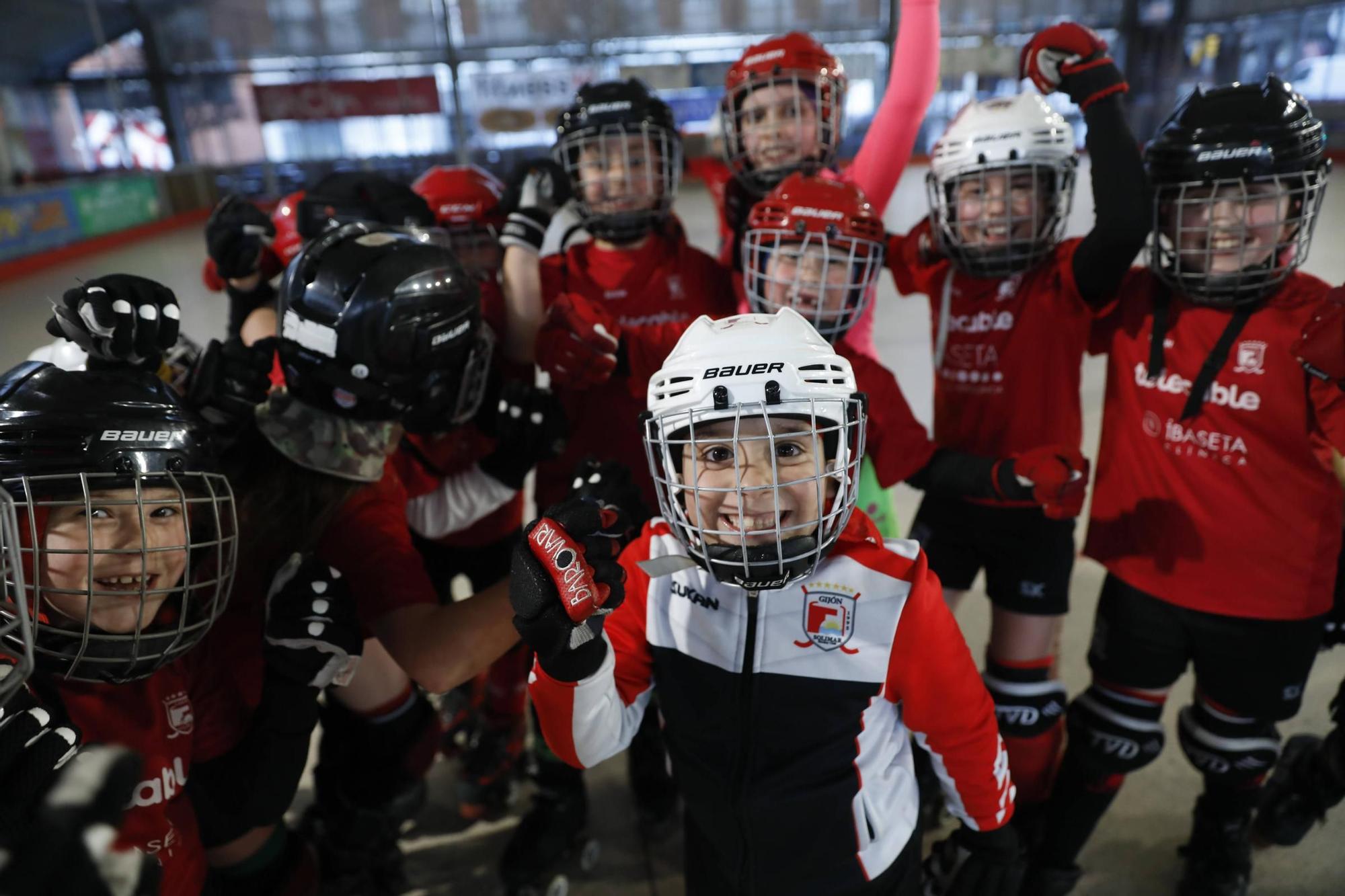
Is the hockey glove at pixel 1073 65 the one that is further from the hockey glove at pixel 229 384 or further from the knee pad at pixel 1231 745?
the hockey glove at pixel 229 384

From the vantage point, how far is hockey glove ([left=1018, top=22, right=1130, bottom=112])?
1599 mm

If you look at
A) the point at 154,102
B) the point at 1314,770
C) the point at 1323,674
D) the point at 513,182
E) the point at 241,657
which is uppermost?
the point at 154,102

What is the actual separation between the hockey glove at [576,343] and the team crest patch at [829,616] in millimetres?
676

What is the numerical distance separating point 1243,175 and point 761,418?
3.56 feet

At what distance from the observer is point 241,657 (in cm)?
127

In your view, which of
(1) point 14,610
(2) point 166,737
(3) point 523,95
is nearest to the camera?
(1) point 14,610

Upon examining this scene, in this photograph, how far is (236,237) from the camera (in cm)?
195

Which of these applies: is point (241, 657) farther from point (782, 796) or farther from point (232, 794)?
point (782, 796)

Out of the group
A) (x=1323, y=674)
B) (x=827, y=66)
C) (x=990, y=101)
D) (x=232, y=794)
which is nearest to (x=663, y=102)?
(x=827, y=66)

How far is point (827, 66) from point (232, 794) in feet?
6.56

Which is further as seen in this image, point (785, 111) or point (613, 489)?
point (785, 111)

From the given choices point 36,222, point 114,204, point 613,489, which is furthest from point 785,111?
point 114,204

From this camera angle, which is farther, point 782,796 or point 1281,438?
point 1281,438

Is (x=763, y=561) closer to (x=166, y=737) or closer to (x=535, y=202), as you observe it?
(x=166, y=737)
